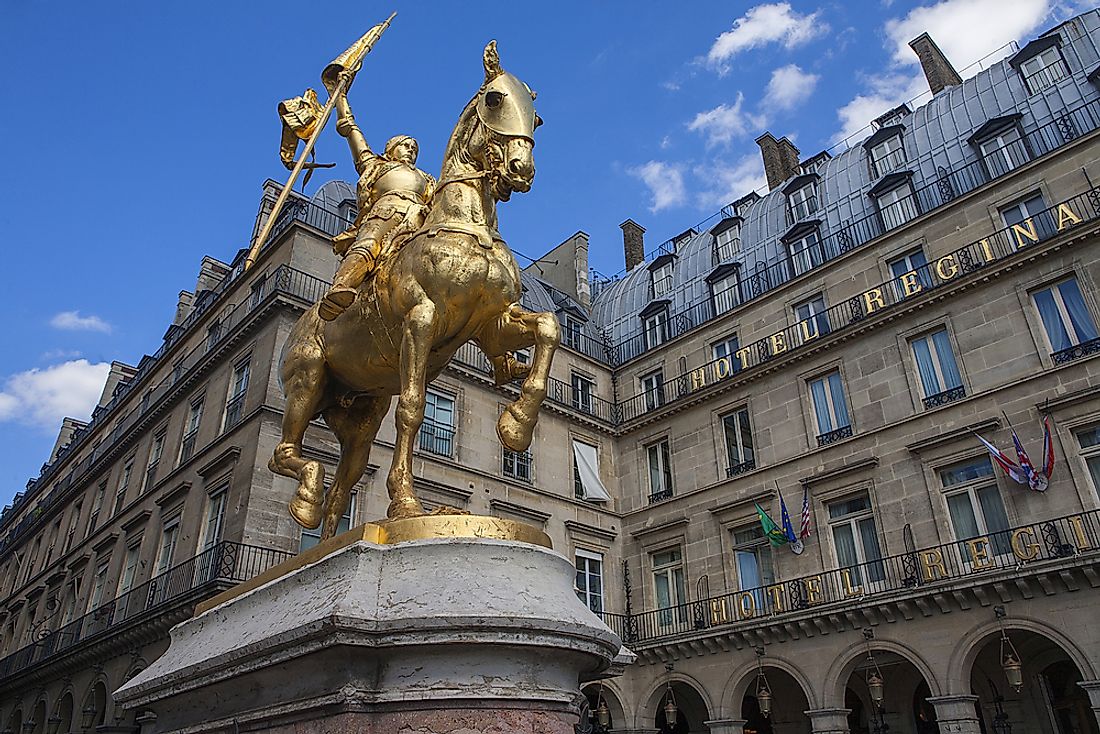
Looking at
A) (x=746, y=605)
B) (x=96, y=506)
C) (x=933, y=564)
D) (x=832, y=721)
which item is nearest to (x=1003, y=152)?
(x=933, y=564)

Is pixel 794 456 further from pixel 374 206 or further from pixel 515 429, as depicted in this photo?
pixel 515 429

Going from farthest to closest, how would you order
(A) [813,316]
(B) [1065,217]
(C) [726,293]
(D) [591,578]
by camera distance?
(C) [726,293] → (D) [591,578] → (A) [813,316] → (B) [1065,217]

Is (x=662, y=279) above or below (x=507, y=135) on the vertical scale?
above

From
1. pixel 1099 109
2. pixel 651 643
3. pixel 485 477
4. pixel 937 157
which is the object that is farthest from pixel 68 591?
pixel 1099 109

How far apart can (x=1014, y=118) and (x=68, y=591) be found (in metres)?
33.2

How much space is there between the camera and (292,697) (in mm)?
3438

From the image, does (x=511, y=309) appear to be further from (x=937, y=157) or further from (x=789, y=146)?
(x=789, y=146)

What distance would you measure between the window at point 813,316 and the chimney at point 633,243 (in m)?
12.9

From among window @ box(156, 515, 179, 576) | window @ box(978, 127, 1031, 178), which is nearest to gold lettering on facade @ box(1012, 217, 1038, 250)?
window @ box(978, 127, 1031, 178)

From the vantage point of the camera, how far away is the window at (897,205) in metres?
23.0

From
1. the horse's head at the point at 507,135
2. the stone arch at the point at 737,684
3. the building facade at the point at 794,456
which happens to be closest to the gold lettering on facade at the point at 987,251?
the building facade at the point at 794,456

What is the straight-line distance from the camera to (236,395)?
70.8 feet

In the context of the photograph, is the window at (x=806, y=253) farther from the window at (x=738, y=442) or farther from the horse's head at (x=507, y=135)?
the horse's head at (x=507, y=135)

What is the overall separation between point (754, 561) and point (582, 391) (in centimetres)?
849
